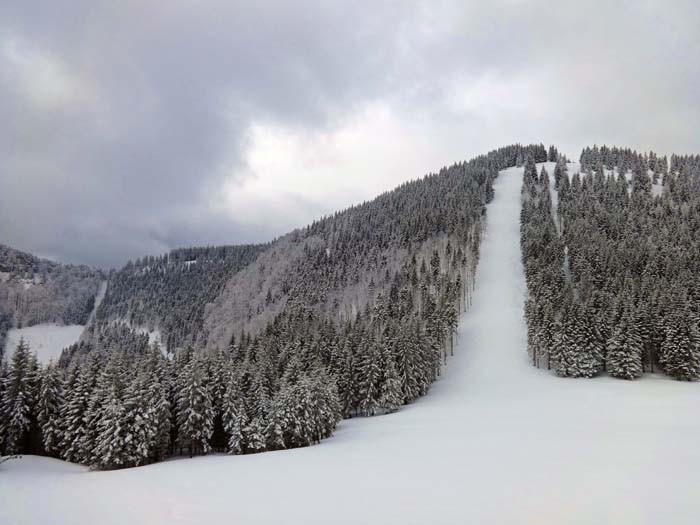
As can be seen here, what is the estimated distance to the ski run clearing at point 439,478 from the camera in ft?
58.0

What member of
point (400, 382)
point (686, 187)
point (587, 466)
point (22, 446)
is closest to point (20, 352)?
point (22, 446)

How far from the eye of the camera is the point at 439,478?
23.3 metres

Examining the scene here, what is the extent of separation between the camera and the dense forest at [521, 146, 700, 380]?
243 ft

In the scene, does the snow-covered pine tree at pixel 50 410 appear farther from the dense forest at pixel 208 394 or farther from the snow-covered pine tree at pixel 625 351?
the snow-covered pine tree at pixel 625 351

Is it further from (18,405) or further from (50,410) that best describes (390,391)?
(18,405)

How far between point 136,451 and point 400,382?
41.0 metres

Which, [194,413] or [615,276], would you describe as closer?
[194,413]

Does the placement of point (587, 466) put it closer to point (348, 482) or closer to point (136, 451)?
point (348, 482)

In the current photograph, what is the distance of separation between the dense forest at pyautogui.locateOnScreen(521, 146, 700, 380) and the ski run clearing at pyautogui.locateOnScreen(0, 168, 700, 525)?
24.3m

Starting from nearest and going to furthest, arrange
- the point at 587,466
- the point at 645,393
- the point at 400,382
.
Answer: the point at 587,466 < the point at 645,393 < the point at 400,382

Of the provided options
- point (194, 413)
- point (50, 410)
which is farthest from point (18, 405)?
point (194, 413)

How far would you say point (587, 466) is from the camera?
76.9ft

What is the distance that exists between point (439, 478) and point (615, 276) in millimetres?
104919

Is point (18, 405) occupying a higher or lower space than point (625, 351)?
lower
